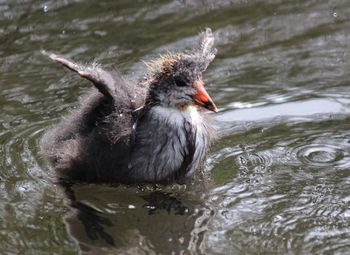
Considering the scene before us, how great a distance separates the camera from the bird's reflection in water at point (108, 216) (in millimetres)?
5199

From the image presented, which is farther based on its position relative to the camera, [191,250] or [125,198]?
[125,198]

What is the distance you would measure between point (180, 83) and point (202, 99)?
0.19m

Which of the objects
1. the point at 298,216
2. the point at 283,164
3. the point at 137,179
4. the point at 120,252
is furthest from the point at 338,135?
the point at 120,252

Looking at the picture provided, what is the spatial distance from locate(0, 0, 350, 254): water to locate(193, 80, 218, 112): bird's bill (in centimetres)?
67

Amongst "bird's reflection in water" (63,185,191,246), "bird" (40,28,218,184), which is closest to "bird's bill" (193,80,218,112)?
"bird" (40,28,218,184)

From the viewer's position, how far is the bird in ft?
17.5

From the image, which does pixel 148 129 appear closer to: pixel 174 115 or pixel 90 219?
pixel 174 115

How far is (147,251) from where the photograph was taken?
16.4 ft

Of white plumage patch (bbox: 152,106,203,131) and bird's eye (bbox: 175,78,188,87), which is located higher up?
bird's eye (bbox: 175,78,188,87)

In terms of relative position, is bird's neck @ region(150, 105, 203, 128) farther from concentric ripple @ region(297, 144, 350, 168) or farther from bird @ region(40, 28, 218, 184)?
concentric ripple @ region(297, 144, 350, 168)

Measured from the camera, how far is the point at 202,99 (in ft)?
17.2

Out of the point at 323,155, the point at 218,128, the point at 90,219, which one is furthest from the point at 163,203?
the point at 323,155

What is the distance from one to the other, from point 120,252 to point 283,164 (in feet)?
4.83

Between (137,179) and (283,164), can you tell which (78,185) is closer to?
(137,179)
